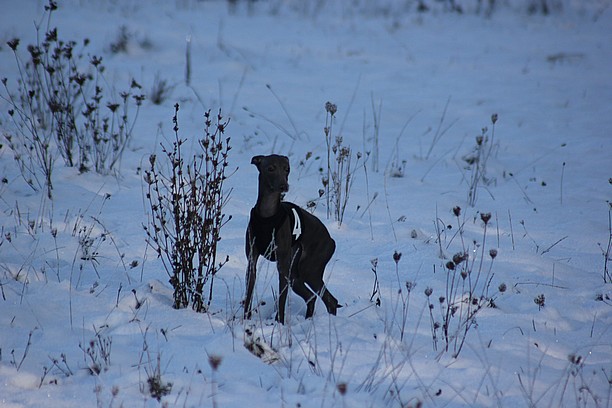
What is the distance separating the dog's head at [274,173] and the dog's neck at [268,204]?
0.04 metres

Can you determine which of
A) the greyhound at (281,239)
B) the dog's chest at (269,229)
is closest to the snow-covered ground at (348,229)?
the greyhound at (281,239)

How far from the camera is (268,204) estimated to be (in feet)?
13.0

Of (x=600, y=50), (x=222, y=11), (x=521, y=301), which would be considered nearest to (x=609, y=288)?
(x=521, y=301)

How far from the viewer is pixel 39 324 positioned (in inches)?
138

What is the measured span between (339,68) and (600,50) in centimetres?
541

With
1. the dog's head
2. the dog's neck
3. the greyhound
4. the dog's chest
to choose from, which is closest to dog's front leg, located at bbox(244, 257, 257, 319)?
the greyhound

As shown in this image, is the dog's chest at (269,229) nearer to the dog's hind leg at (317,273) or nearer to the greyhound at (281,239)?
the greyhound at (281,239)

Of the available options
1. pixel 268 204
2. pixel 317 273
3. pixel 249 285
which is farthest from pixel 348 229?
pixel 249 285

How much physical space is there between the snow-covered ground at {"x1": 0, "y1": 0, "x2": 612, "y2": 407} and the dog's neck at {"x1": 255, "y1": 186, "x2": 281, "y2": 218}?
0.63 metres

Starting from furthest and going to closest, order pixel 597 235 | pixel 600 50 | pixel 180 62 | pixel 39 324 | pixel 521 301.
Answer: pixel 600 50 → pixel 180 62 → pixel 597 235 → pixel 521 301 → pixel 39 324

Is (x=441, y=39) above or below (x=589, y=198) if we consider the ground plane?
above

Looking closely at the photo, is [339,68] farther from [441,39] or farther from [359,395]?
[359,395]

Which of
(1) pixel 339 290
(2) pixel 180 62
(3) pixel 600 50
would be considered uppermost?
(3) pixel 600 50

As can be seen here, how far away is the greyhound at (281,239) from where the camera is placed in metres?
3.92
